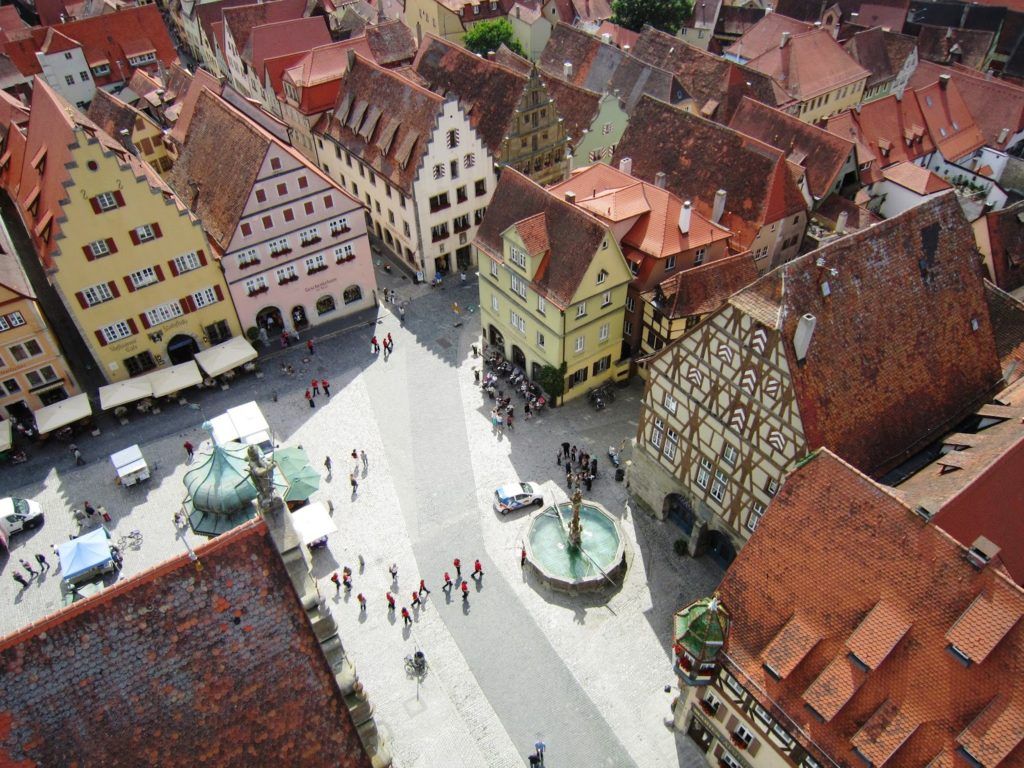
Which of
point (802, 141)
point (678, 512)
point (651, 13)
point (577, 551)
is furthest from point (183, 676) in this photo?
point (651, 13)

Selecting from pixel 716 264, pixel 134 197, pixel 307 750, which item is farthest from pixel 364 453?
pixel 307 750

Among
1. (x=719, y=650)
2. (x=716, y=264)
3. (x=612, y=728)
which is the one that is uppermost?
(x=716, y=264)

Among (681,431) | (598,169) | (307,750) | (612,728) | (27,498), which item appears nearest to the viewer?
(307,750)

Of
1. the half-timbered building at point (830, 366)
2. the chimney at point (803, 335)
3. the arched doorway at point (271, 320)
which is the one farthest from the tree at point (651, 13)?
the chimney at point (803, 335)

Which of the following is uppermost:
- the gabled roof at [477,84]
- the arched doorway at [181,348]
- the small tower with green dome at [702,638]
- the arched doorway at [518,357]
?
the gabled roof at [477,84]

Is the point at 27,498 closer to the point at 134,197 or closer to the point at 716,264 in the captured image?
the point at 134,197

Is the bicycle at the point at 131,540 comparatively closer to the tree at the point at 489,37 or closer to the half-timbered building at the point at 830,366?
the half-timbered building at the point at 830,366
